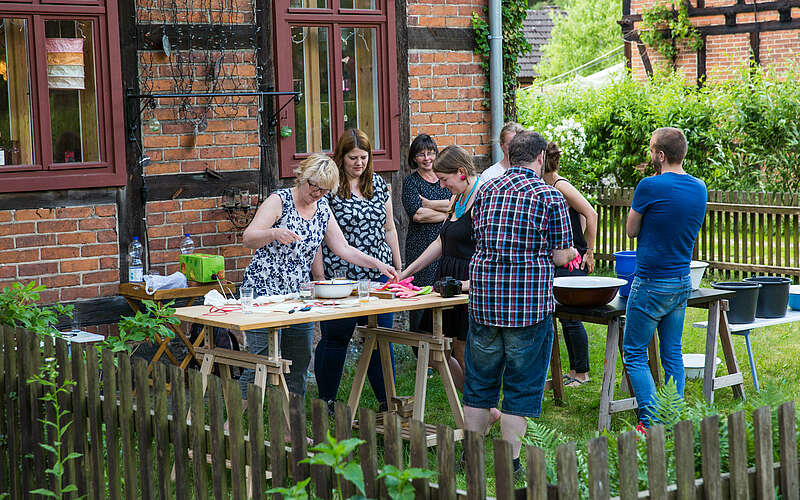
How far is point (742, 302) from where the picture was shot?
643cm

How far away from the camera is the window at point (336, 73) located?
7.48m

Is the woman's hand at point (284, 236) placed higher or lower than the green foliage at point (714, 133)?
lower

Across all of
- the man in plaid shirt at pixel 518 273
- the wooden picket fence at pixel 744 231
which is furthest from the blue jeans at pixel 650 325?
the wooden picket fence at pixel 744 231

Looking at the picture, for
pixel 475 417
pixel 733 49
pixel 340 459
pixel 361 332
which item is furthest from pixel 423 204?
pixel 733 49

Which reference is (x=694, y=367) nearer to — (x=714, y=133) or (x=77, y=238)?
(x=77, y=238)

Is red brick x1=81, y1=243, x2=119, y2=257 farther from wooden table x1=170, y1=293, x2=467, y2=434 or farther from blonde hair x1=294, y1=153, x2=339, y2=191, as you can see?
→ blonde hair x1=294, y1=153, x2=339, y2=191

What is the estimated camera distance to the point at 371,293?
5.88m

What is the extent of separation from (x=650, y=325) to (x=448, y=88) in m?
3.53

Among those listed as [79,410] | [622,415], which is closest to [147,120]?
[79,410]

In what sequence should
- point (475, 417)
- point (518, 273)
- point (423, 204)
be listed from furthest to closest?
1. point (423, 204)
2. point (475, 417)
3. point (518, 273)

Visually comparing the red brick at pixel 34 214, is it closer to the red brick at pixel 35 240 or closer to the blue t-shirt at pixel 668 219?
the red brick at pixel 35 240

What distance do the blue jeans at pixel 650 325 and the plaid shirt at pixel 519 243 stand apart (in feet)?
2.70

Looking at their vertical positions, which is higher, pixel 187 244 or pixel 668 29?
pixel 668 29

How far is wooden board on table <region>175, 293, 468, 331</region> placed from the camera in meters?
4.98
